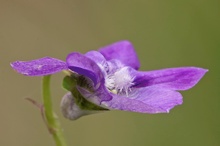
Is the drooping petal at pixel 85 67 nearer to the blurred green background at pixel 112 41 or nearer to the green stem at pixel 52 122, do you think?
the green stem at pixel 52 122

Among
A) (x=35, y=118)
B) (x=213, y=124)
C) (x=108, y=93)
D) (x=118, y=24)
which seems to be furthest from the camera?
(x=118, y=24)

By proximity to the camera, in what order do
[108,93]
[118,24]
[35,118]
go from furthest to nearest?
[118,24] < [35,118] < [108,93]

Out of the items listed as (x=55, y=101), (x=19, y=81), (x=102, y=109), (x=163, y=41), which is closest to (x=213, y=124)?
(x=163, y=41)

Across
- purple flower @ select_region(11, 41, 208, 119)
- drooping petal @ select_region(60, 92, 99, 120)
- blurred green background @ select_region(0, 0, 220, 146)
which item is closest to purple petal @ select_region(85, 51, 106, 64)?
purple flower @ select_region(11, 41, 208, 119)

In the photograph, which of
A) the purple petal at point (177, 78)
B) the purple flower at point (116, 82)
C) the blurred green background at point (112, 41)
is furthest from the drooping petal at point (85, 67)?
the blurred green background at point (112, 41)

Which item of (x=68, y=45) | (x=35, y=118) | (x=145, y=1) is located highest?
(x=145, y=1)

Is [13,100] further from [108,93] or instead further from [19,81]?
[108,93]
